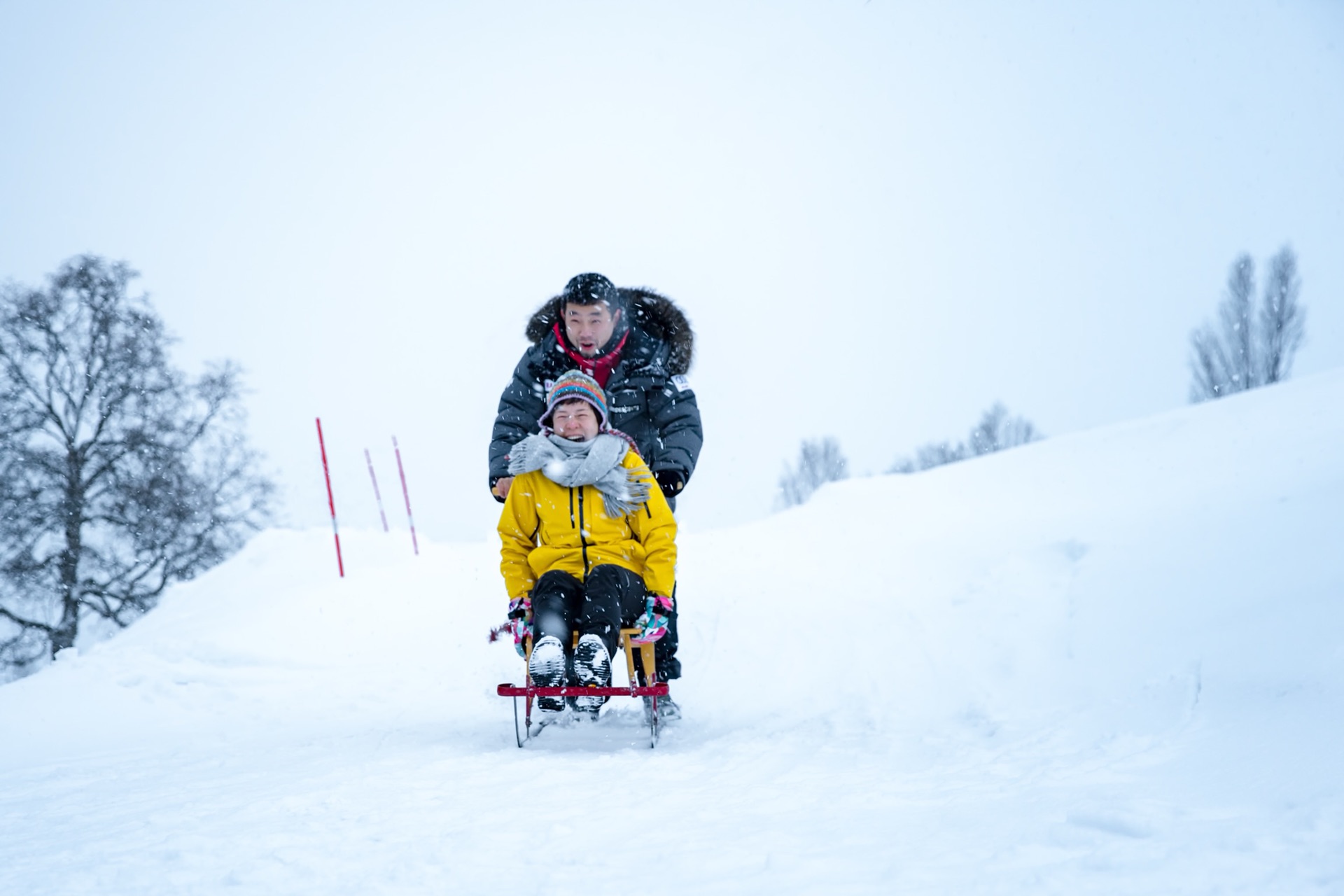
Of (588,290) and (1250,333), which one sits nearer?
(588,290)

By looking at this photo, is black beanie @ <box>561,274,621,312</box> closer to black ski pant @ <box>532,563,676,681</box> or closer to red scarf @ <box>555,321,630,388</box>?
red scarf @ <box>555,321,630,388</box>

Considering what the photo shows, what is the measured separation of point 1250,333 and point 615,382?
2803 centimetres

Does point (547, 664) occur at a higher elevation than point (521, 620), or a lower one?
lower

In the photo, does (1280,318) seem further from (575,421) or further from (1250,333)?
(575,421)

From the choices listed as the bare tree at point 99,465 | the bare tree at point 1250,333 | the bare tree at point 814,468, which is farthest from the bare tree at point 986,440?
the bare tree at point 99,465

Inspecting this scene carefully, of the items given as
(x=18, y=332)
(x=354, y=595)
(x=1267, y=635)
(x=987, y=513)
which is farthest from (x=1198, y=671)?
(x=18, y=332)

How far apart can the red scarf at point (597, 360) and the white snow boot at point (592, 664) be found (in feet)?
4.43

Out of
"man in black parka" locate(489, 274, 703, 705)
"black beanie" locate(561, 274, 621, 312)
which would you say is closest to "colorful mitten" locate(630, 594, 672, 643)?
"man in black parka" locate(489, 274, 703, 705)

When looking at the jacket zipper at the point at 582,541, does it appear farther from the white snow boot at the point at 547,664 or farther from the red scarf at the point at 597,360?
the red scarf at the point at 597,360

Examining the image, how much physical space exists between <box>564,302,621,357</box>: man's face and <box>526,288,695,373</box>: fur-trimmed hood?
241 millimetres

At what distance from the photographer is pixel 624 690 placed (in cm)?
323

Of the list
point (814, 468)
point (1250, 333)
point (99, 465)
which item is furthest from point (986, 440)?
point (99, 465)

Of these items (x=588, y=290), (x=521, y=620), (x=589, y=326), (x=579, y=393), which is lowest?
(x=521, y=620)

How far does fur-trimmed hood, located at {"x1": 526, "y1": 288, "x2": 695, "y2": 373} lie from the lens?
4309mm
